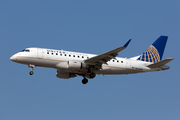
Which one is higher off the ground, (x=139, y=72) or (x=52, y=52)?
(x=52, y=52)

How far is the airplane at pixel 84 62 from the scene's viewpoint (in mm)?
37125

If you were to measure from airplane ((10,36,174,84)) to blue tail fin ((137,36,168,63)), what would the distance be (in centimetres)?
19

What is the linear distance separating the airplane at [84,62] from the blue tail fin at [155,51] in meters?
0.19

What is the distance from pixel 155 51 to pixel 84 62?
473 inches

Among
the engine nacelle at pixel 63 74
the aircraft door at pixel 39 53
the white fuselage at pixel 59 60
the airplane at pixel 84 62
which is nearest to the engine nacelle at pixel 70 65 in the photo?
the airplane at pixel 84 62

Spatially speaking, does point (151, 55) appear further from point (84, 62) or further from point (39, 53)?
point (39, 53)

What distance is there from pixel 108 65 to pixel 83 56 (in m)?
3.49

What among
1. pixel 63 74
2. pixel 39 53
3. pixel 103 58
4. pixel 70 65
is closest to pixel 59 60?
pixel 70 65

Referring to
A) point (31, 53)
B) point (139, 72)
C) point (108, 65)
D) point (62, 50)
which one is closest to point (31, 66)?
point (31, 53)

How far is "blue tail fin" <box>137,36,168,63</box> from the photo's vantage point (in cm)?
4319

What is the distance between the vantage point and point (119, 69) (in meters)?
40.0

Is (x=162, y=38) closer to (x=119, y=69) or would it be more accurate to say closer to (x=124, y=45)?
(x=119, y=69)

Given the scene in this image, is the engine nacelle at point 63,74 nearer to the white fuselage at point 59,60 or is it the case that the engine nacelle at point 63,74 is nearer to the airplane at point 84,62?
the airplane at point 84,62

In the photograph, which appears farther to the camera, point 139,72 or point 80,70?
point 139,72
